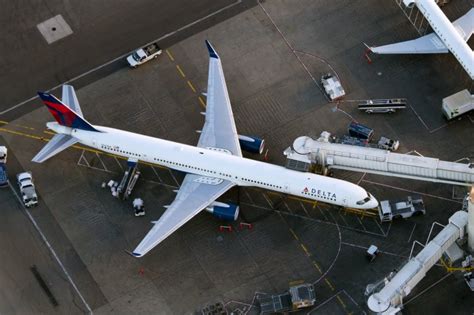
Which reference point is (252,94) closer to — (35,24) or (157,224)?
(157,224)

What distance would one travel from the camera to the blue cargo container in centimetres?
8750

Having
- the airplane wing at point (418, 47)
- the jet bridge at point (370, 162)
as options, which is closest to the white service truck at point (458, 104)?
the airplane wing at point (418, 47)

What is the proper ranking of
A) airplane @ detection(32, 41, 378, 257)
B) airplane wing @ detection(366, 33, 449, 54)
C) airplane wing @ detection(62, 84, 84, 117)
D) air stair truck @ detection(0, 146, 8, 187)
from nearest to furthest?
airplane @ detection(32, 41, 378, 257), airplane wing @ detection(62, 84, 84, 117), air stair truck @ detection(0, 146, 8, 187), airplane wing @ detection(366, 33, 449, 54)

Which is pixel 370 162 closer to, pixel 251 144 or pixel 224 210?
pixel 251 144

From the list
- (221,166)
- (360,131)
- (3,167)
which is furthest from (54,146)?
(360,131)

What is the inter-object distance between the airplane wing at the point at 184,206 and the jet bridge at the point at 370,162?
766 cm

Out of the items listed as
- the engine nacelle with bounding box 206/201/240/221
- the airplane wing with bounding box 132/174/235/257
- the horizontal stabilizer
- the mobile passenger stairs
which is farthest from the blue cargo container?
the horizontal stabilizer

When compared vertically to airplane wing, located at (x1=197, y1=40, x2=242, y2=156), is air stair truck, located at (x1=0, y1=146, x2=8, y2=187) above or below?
above

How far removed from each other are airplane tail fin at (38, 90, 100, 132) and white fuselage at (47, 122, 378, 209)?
2.15 ft

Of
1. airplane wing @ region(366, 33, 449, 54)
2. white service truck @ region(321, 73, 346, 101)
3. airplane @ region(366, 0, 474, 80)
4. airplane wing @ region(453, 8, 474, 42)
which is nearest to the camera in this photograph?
airplane @ region(366, 0, 474, 80)

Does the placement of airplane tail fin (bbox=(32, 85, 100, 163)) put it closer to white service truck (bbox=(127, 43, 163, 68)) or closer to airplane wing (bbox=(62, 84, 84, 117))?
airplane wing (bbox=(62, 84, 84, 117))

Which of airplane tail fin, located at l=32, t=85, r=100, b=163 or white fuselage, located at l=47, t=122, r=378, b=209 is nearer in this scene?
white fuselage, located at l=47, t=122, r=378, b=209

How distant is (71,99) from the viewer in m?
86.9

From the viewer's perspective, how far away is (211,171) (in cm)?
8331
